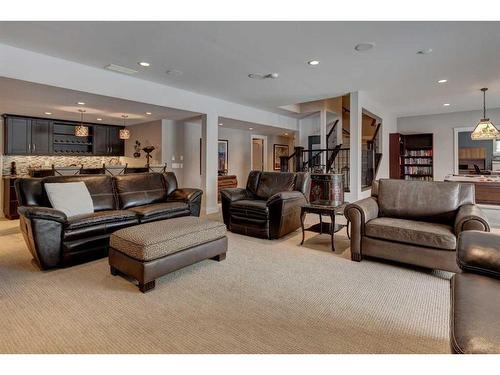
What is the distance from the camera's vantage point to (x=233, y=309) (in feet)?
7.03

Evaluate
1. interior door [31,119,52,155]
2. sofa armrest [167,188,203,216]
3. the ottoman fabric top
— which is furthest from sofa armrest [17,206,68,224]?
interior door [31,119,52,155]

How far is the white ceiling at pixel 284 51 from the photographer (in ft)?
9.79

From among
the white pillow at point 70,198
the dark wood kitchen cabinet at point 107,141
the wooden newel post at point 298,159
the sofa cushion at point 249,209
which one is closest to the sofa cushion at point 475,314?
the sofa cushion at point 249,209

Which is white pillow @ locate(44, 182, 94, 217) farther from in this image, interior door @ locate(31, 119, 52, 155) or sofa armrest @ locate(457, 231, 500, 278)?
interior door @ locate(31, 119, 52, 155)

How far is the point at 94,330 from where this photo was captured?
1.87 m

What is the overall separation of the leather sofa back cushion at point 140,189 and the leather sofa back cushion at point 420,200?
316 cm

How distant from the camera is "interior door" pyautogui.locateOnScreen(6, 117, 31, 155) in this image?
6.20m

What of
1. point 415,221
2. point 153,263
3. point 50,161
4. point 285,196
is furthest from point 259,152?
point 153,263

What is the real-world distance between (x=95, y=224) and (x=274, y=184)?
262cm

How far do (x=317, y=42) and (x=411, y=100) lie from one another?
432cm

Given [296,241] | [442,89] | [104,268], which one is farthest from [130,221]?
[442,89]

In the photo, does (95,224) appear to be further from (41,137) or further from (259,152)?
(259,152)

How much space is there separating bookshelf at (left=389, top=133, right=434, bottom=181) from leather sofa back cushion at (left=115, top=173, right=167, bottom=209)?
6532 mm
